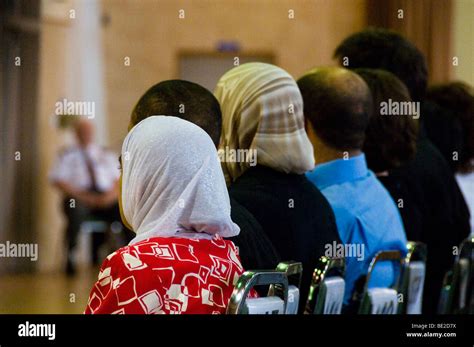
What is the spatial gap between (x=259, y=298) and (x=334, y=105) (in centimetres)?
104

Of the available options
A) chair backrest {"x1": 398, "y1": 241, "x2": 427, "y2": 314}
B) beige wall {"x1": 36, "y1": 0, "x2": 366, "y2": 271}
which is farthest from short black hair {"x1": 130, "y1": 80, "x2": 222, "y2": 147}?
beige wall {"x1": 36, "y1": 0, "x2": 366, "y2": 271}

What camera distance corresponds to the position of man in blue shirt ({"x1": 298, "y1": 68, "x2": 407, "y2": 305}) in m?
2.99

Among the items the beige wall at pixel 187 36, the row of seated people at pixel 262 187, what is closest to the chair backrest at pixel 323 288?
the row of seated people at pixel 262 187

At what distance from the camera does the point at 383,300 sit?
279 cm

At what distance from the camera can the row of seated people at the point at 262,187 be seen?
2027mm

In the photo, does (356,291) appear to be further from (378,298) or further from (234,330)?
(234,330)

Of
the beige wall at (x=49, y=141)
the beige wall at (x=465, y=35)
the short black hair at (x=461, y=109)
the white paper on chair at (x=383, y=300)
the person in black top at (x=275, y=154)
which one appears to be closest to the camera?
the person in black top at (x=275, y=154)

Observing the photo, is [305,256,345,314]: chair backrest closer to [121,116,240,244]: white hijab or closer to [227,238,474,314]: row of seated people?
[227,238,474,314]: row of seated people

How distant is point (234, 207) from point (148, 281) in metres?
0.49

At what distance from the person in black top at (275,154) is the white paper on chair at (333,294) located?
0.15 metres

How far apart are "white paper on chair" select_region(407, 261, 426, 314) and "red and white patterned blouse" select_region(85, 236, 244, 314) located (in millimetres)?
1011

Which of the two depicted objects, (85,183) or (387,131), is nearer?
(387,131)

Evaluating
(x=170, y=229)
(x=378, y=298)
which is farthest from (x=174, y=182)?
(x=378, y=298)

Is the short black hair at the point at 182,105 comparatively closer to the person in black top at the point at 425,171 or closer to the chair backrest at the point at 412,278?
the chair backrest at the point at 412,278
